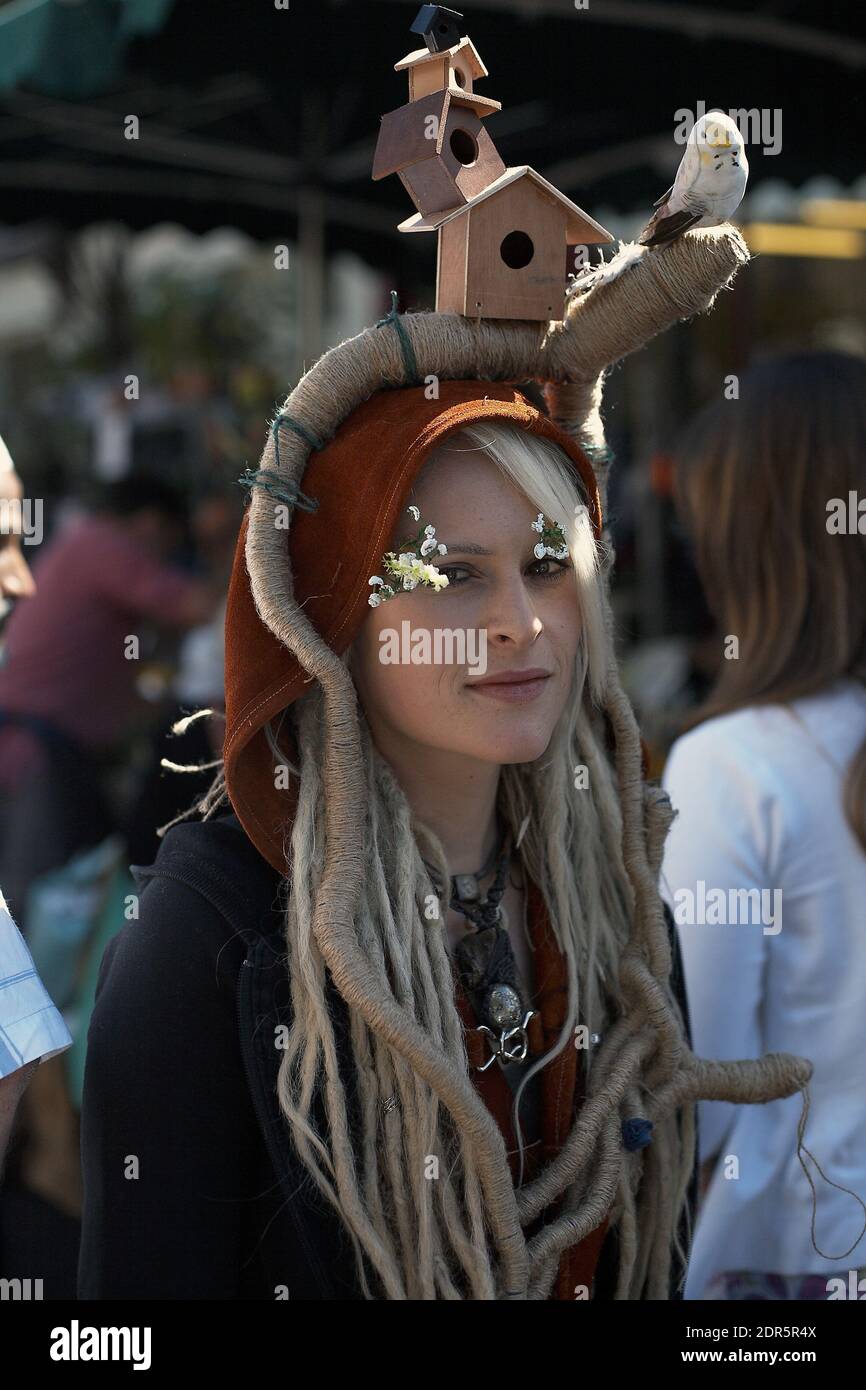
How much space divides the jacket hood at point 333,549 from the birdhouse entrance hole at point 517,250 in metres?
0.16

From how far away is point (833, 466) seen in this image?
227 cm

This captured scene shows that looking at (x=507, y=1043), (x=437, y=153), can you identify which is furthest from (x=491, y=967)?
(x=437, y=153)

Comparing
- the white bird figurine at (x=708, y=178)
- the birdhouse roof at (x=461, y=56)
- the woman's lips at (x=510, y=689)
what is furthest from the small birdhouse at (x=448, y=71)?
the woman's lips at (x=510, y=689)

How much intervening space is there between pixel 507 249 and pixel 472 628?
0.48 meters

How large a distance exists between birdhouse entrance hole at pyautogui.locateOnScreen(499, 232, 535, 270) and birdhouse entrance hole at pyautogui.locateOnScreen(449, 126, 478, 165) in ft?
0.39

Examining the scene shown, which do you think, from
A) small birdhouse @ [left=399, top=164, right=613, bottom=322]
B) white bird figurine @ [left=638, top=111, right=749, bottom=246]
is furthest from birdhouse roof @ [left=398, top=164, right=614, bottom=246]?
white bird figurine @ [left=638, top=111, right=749, bottom=246]

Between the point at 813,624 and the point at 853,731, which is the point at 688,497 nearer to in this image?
the point at 813,624

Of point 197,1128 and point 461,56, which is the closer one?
point 197,1128

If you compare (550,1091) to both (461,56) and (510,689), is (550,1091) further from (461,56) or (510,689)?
(461,56)

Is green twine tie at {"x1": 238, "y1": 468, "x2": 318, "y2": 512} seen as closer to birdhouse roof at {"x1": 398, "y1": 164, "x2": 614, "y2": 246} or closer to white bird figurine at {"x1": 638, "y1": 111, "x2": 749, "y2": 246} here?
birdhouse roof at {"x1": 398, "y1": 164, "x2": 614, "y2": 246}

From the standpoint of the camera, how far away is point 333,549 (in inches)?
62.6

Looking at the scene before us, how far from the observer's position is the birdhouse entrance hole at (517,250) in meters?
1.64

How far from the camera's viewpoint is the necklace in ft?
5.44
